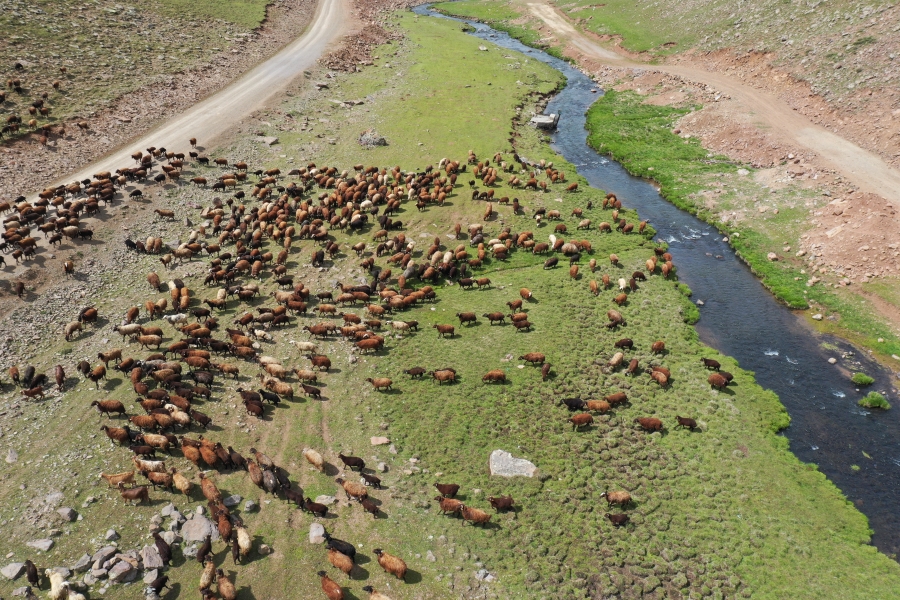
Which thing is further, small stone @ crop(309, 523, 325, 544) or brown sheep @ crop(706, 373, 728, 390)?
brown sheep @ crop(706, 373, 728, 390)

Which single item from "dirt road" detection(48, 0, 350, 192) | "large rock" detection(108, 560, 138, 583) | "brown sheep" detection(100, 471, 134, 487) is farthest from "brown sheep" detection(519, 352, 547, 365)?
"dirt road" detection(48, 0, 350, 192)

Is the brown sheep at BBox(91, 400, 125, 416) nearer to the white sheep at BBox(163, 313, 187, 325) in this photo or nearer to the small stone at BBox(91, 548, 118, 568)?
the white sheep at BBox(163, 313, 187, 325)

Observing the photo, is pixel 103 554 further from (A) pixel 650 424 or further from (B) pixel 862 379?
(B) pixel 862 379

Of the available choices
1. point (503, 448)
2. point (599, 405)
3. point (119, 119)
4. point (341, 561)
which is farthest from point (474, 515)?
point (119, 119)

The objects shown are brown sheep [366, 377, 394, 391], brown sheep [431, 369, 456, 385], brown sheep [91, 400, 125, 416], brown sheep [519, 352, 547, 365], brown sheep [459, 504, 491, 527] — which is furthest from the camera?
brown sheep [519, 352, 547, 365]

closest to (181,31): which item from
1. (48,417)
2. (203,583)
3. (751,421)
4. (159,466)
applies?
(48,417)

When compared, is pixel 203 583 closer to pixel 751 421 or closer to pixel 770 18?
pixel 751 421
